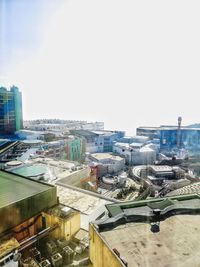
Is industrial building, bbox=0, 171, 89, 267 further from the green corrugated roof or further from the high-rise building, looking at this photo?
the high-rise building

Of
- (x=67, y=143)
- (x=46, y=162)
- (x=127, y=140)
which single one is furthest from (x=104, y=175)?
(x=127, y=140)

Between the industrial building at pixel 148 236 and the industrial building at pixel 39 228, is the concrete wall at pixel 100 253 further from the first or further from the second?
Result: the industrial building at pixel 39 228

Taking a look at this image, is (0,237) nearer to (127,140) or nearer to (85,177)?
(85,177)

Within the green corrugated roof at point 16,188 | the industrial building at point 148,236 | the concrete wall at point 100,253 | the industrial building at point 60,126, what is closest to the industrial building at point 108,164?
the green corrugated roof at point 16,188

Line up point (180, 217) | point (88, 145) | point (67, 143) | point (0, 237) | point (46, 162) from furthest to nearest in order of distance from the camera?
point (88, 145)
point (67, 143)
point (46, 162)
point (0, 237)
point (180, 217)

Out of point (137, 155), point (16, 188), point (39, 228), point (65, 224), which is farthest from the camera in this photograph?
point (137, 155)

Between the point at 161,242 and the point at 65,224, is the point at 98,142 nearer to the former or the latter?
the point at 65,224

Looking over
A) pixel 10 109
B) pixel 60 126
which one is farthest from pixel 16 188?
pixel 60 126
